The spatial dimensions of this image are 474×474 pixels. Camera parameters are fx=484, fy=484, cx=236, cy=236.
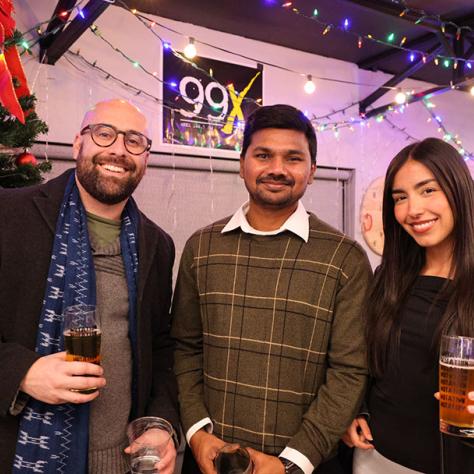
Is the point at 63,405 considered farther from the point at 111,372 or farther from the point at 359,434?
the point at 359,434

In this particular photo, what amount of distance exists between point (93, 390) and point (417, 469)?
0.96 metres

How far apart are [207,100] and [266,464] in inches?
114

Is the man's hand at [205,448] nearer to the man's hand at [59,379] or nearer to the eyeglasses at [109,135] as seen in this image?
the man's hand at [59,379]

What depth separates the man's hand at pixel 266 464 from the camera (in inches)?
59.4

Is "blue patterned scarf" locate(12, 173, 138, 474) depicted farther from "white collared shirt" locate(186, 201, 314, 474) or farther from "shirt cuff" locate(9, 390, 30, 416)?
"white collared shirt" locate(186, 201, 314, 474)

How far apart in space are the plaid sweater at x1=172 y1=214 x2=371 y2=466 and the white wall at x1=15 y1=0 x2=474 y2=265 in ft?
6.75

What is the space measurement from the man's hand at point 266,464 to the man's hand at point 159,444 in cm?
29

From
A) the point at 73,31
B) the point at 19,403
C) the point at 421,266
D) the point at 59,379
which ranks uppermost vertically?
the point at 73,31

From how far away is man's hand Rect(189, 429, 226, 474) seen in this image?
1.57 m

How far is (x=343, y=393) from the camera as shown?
1.56 metres

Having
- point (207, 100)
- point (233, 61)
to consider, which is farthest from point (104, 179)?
point (233, 61)

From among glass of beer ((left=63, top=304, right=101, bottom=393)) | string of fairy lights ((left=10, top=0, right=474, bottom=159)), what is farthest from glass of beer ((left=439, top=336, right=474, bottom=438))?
string of fairy lights ((left=10, top=0, right=474, bottom=159))

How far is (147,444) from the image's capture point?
135 centimetres

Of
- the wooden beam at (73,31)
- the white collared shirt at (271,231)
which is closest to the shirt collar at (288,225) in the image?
the white collared shirt at (271,231)
